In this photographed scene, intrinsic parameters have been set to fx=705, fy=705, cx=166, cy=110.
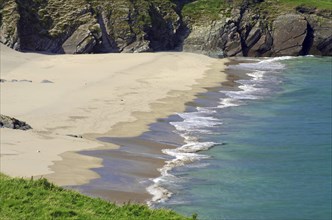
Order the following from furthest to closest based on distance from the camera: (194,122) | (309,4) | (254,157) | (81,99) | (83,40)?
(309,4), (83,40), (81,99), (194,122), (254,157)

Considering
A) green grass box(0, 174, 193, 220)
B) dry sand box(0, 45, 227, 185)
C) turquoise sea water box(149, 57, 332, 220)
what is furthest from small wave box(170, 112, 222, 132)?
green grass box(0, 174, 193, 220)

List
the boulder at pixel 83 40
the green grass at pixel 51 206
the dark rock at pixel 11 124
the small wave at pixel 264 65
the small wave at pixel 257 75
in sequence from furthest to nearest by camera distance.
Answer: the boulder at pixel 83 40 < the small wave at pixel 264 65 < the small wave at pixel 257 75 < the dark rock at pixel 11 124 < the green grass at pixel 51 206

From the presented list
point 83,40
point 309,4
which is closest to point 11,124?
point 83,40

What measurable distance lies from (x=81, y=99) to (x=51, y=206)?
30.6m

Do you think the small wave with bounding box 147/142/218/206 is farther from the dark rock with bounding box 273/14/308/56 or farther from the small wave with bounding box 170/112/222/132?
the dark rock with bounding box 273/14/308/56

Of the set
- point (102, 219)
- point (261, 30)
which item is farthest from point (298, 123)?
point (261, 30)

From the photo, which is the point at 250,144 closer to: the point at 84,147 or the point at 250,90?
the point at 84,147

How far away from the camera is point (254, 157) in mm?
31656

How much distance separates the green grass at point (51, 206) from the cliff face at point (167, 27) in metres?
53.3

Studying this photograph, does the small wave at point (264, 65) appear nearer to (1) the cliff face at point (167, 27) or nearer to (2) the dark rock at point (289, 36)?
(2) the dark rock at point (289, 36)

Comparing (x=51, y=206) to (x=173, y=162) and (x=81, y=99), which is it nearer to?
(x=173, y=162)

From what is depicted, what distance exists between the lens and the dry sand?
27.1 meters

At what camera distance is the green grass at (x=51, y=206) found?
42.5ft

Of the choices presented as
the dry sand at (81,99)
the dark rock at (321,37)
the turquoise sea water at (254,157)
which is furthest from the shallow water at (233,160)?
the dark rock at (321,37)
